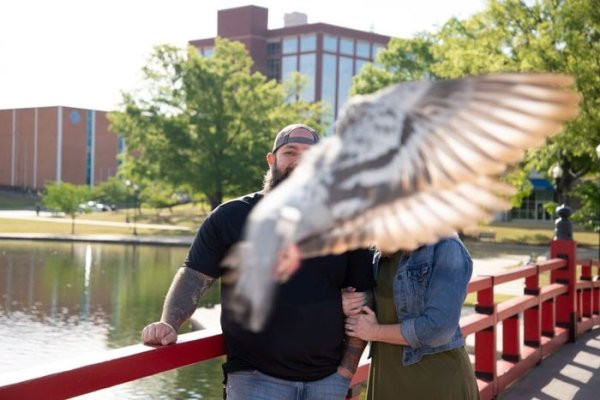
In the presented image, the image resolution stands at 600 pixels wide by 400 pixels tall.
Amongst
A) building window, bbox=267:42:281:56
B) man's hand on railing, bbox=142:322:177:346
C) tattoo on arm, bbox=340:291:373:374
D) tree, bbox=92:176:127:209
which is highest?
building window, bbox=267:42:281:56

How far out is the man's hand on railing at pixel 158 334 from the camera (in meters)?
3.07

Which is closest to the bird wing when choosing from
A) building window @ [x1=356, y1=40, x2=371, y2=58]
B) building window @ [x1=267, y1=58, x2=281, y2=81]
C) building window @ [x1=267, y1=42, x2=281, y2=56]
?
building window @ [x1=267, y1=42, x2=281, y2=56]

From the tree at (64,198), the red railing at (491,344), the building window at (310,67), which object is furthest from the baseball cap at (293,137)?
the building window at (310,67)

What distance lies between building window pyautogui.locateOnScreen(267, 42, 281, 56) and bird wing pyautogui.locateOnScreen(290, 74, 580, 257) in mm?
87241

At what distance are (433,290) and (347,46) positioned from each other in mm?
86466

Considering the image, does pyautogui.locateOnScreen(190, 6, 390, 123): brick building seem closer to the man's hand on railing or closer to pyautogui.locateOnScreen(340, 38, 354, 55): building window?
pyautogui.locateOnScreen(340, 38, 354, 55): building window

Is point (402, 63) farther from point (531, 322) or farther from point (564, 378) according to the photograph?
point (564, 378)

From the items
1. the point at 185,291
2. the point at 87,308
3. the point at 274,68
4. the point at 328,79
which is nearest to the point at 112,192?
the point at 274,68

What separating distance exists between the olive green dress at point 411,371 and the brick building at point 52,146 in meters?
86.4

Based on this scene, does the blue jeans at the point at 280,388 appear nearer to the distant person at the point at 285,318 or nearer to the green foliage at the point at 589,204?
the distant person at the point at 285,318

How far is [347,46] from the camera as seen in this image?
88000 millimetres

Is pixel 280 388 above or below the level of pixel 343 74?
below

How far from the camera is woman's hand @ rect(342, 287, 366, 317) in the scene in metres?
3.17

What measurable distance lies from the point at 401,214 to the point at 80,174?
9113cm
